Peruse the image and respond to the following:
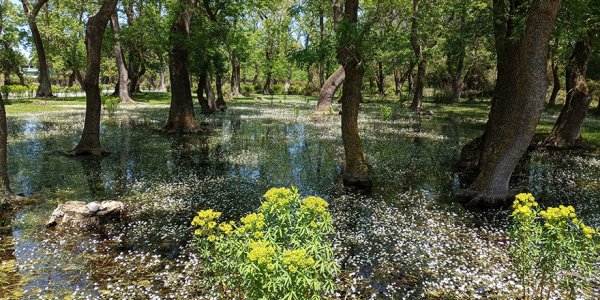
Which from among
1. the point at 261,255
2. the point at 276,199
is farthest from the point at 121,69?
the point at 261,255

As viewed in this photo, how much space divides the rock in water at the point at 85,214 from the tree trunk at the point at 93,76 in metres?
7.91

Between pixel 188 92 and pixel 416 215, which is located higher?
pixel 188 92

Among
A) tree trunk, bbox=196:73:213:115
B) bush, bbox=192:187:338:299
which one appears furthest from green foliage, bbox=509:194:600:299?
tree trunk, bbox=196:73:213:115

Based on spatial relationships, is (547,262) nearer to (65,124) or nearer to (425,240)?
(425,240)

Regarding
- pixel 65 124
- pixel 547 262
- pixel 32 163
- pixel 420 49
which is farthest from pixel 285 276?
pixel 420 49

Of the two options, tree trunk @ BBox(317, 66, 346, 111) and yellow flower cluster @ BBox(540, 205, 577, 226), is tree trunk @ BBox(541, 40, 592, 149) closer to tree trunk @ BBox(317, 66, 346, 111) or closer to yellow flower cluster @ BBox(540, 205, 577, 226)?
yellow flower cluster @ BBox(540, 205, 577, 226)

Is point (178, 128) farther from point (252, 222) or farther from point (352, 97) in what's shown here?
point (252, 222)

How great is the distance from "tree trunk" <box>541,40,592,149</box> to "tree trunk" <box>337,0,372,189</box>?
45.7ft

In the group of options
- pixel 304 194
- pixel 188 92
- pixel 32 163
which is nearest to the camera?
pixel 304 194

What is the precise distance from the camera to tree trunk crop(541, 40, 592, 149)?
20641 mm

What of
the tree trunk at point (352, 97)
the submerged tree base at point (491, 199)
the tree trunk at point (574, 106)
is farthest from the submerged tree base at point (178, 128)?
the tree trunk at point (574, 106)

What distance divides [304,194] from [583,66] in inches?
715

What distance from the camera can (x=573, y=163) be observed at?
17891mm

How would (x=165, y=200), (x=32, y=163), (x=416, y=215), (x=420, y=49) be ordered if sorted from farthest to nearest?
(x=420, y=49) < (x=32, y=163) < (x=165, y=200) < (x=416, y=215)
